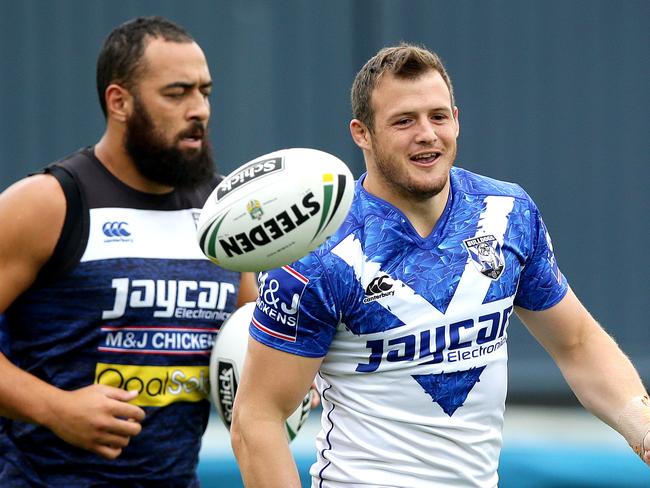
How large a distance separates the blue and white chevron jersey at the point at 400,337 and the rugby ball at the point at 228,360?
1.62ft

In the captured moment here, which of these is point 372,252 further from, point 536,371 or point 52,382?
point 536,371

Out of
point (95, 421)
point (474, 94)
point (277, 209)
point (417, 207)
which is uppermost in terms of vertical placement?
point (474, 94)

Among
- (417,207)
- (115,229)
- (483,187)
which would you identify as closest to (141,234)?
(115,229)

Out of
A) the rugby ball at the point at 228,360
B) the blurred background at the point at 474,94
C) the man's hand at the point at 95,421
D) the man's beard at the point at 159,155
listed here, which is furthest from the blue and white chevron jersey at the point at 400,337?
the blurred background at the point at 474,94

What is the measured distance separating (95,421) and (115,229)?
62 centimetres

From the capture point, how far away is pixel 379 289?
3.27 meters

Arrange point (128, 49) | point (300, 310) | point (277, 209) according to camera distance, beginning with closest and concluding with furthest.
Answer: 1. point (277, 209)
2. point (300, 310)
3. point (128, 49)

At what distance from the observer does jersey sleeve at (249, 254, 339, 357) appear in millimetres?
3221

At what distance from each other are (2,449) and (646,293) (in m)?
4.68

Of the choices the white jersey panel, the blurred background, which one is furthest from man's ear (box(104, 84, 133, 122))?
the blurred background

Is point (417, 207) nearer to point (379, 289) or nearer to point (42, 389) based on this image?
point (379, 289)

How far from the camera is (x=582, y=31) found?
742 centimetres

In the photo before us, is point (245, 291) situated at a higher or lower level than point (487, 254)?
lower

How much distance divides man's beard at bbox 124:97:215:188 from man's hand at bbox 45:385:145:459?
76 cm
